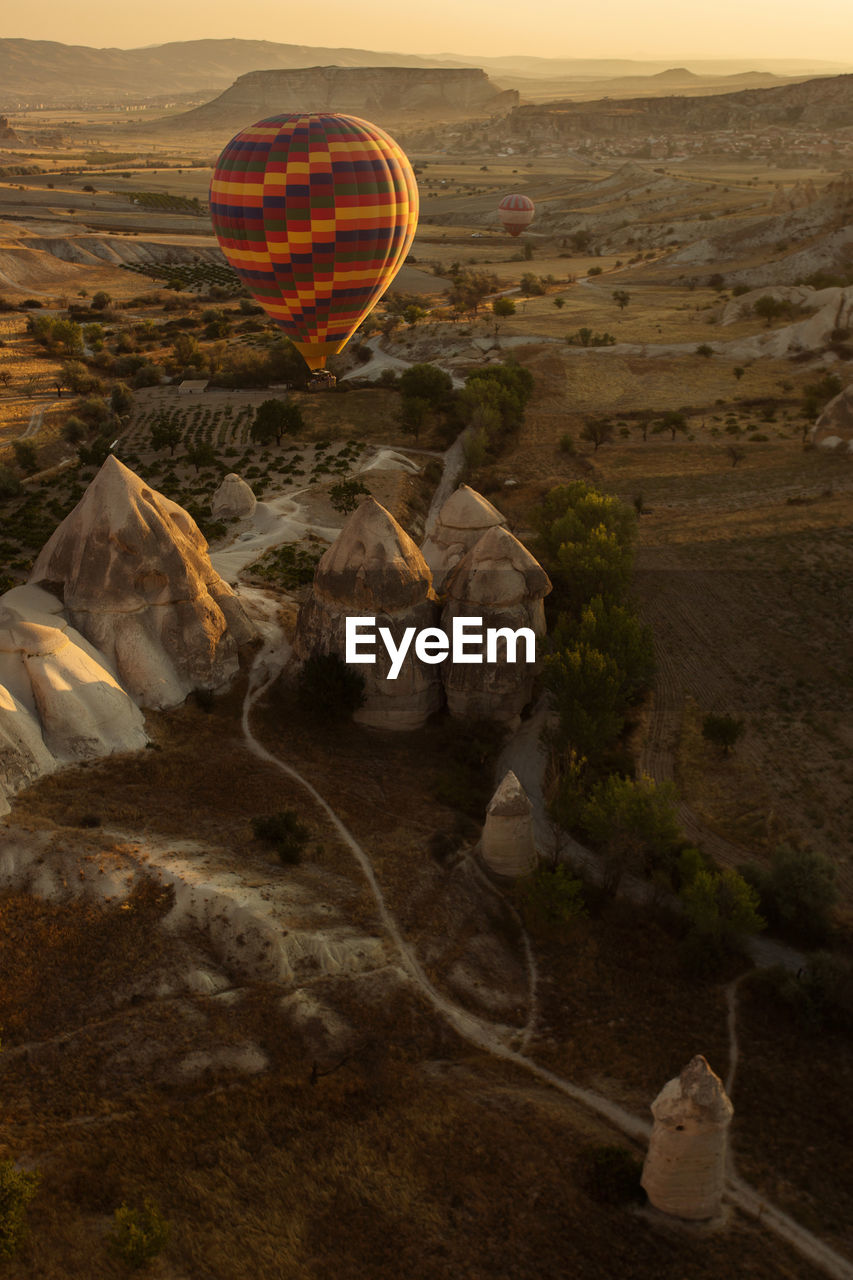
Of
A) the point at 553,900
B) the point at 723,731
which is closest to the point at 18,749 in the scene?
the point at 553,900

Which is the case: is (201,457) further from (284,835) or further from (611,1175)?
(611,1175)

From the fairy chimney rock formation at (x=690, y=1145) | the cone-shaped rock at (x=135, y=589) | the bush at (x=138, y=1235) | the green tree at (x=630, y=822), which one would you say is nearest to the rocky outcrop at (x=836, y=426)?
the green tree at (x=630, y=822)

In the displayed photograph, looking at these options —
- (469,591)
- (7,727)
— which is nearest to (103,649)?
(7,727)

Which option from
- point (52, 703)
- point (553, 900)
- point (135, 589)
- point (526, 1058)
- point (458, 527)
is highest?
point (458, 527)

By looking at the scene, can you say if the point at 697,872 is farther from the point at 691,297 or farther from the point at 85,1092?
the point at 691,297

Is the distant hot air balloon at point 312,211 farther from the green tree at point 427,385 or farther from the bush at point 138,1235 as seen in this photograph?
the bush at point 138,1235

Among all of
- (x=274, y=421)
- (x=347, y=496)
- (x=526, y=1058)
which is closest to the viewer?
(x=526, y=1058)

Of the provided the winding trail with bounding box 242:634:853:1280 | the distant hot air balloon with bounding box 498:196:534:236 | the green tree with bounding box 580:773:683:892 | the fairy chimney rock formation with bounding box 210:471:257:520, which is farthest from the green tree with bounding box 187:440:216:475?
the distant hot air balloon with bounding box 498:196:534:236
